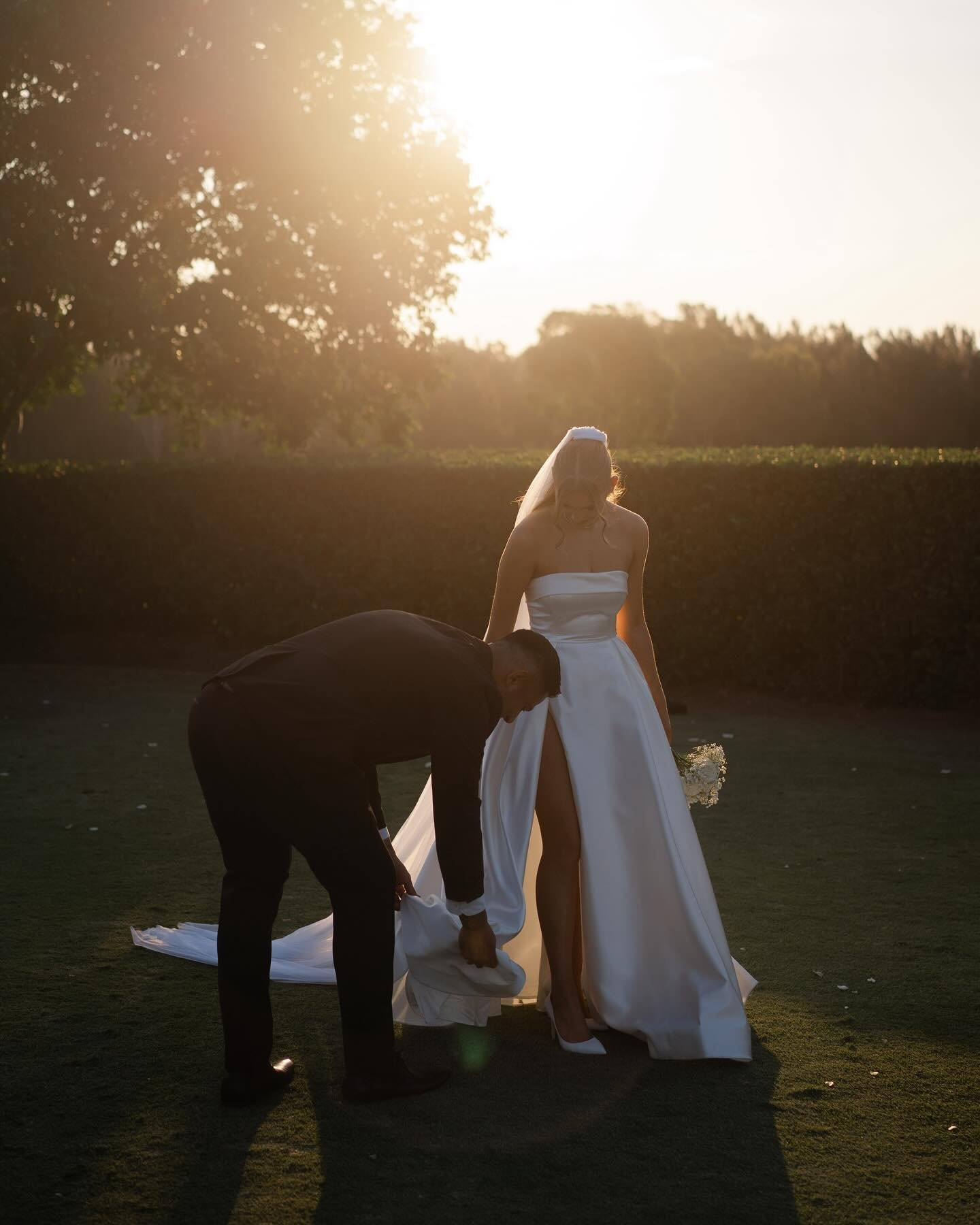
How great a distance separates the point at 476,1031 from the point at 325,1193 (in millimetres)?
1453

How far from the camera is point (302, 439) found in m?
21.1

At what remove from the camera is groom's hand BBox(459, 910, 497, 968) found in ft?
13.8

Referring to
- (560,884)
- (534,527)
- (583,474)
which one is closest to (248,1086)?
(560,884)

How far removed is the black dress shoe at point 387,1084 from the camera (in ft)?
14.0

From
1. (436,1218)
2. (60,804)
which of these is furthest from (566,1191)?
(60,804)

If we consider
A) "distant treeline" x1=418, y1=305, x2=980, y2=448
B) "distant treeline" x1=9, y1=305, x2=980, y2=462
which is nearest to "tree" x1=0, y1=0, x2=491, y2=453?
"distant treeline" x1=9, y1=305, x2=980, y2=462

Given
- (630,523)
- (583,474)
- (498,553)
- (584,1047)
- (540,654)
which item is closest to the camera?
(540,654)

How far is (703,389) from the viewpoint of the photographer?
71.2 metres

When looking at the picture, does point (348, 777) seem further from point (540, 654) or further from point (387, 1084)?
point (387, 1084)

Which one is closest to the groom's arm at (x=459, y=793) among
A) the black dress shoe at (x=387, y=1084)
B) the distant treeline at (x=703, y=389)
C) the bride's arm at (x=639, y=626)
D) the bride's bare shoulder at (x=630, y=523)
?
the black dress shoe at (x=387, y=1084)

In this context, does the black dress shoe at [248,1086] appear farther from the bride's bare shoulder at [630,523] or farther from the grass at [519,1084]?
the bride's bare shoulder at [630,523]

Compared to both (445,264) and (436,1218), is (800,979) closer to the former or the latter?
(436,1218)

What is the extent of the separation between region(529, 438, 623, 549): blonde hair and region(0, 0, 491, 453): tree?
13.5m

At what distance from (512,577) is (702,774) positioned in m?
1.13
